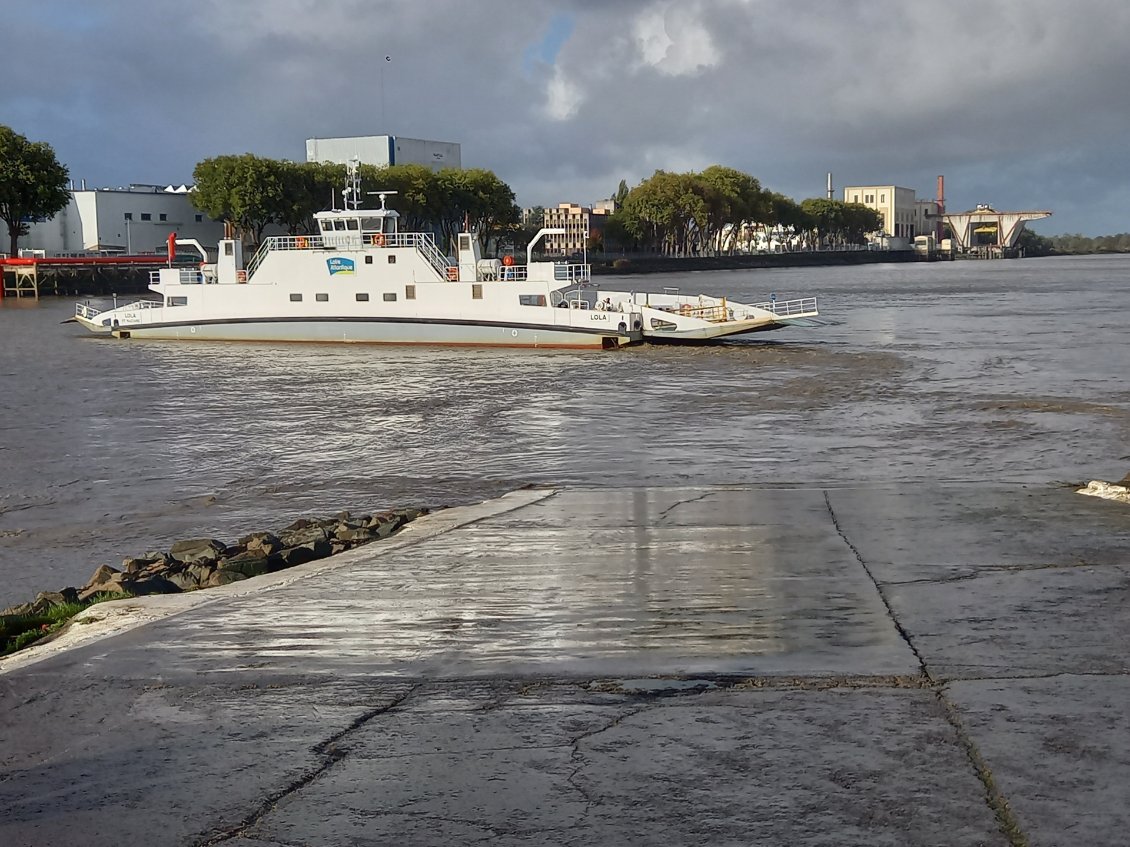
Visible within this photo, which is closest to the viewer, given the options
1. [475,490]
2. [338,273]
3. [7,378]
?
[475,490]

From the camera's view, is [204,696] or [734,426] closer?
[204,696]

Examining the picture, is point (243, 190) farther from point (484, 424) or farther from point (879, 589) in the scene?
point (879, 589)

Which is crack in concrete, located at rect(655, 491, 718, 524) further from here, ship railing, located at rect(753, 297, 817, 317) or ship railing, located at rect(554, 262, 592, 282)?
ship railing, located at rect(554, 262, 592, 282)

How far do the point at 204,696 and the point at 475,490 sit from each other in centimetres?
1121

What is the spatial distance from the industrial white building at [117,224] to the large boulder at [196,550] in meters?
124

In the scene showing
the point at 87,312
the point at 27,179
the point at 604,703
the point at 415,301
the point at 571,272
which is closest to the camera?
the point at 604,703

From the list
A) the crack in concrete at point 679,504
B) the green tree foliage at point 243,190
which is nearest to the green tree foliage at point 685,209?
the green tree foliage at point 243,190

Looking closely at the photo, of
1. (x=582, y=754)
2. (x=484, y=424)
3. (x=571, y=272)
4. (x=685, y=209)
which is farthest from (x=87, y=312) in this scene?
(x=685, y=209)

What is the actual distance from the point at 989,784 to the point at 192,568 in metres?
8.24

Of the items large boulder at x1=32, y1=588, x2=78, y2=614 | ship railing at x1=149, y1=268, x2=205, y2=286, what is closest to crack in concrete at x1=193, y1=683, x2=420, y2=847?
large boulder at x1=32, y1=588, x2=78, y2=614

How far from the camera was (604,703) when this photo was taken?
6.58m

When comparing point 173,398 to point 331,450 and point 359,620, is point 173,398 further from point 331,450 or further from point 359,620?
point 359,620

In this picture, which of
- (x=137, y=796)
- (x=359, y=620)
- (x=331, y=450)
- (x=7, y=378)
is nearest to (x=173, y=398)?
(x=7, y=378)

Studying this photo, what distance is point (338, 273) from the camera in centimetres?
5225
